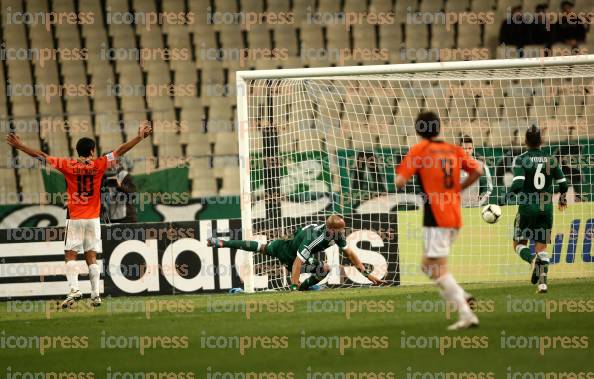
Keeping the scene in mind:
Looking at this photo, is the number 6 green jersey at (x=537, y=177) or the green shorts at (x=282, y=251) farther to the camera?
the green shorts at (x=282, y=251)

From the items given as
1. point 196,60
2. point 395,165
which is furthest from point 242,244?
point 196,60

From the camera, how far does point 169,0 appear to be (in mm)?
21328

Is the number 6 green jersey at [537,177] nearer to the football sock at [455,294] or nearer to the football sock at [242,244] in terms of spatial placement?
the football sock at [242,244]

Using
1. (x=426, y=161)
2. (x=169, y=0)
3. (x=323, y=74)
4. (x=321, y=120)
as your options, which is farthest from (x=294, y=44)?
(x=426, y=161)

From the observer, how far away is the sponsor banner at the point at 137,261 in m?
15.4

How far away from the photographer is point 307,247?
1377 centimetres

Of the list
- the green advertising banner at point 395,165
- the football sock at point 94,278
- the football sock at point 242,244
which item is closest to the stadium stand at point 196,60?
the green advertising banner at point 395,165

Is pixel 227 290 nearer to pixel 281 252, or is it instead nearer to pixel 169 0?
pixel 281 252

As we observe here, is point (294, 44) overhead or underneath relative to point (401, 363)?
overhead

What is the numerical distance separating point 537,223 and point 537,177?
541 mm

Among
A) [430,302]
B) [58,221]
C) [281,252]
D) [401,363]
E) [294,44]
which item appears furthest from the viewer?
[294,44]

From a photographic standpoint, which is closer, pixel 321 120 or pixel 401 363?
pixel 401 363

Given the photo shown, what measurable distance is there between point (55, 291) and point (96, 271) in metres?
2.81

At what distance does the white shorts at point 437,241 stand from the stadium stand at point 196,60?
10470 mm
